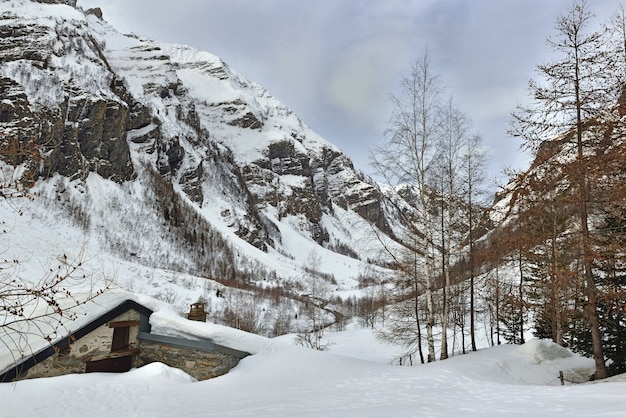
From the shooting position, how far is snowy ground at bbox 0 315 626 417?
18.1ft

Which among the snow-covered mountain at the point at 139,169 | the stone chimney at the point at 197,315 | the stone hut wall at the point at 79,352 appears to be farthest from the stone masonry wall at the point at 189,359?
the snow-covered mountain at the point at 139,169

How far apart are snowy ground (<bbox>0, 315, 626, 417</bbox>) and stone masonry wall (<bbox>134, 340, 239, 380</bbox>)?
1.57 ft

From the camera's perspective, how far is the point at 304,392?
761 centimetres

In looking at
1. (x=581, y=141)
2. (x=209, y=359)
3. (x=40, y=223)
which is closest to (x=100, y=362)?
(x=209, y=359)

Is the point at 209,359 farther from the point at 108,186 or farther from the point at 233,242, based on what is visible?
the point at 233,242

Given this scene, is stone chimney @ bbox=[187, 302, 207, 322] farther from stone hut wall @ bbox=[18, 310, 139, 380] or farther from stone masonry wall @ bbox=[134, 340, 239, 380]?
stone hut wall @ bbox=[18, 310, 139, 380]

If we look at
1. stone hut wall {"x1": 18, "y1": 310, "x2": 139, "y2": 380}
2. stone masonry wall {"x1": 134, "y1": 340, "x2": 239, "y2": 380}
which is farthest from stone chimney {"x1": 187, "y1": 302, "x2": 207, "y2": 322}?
stone hut wall {"x1": 18, "y1": 310, "x2": 139, "y2": 380}

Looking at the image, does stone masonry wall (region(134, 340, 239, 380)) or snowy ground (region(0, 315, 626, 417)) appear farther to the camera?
stone masonry wall (region(134, 340, 239, 380))

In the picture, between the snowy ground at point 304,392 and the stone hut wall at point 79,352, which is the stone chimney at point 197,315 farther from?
the stone hut wall at point 79,352

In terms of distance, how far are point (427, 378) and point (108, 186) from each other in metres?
72.7

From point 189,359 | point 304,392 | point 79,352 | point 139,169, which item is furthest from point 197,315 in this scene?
point 139,169

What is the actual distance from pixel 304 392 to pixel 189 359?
12.3 feet

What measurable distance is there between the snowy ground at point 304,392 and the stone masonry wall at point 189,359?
0.48 meters

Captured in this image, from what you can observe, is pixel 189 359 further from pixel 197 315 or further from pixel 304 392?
pixel 304 392
